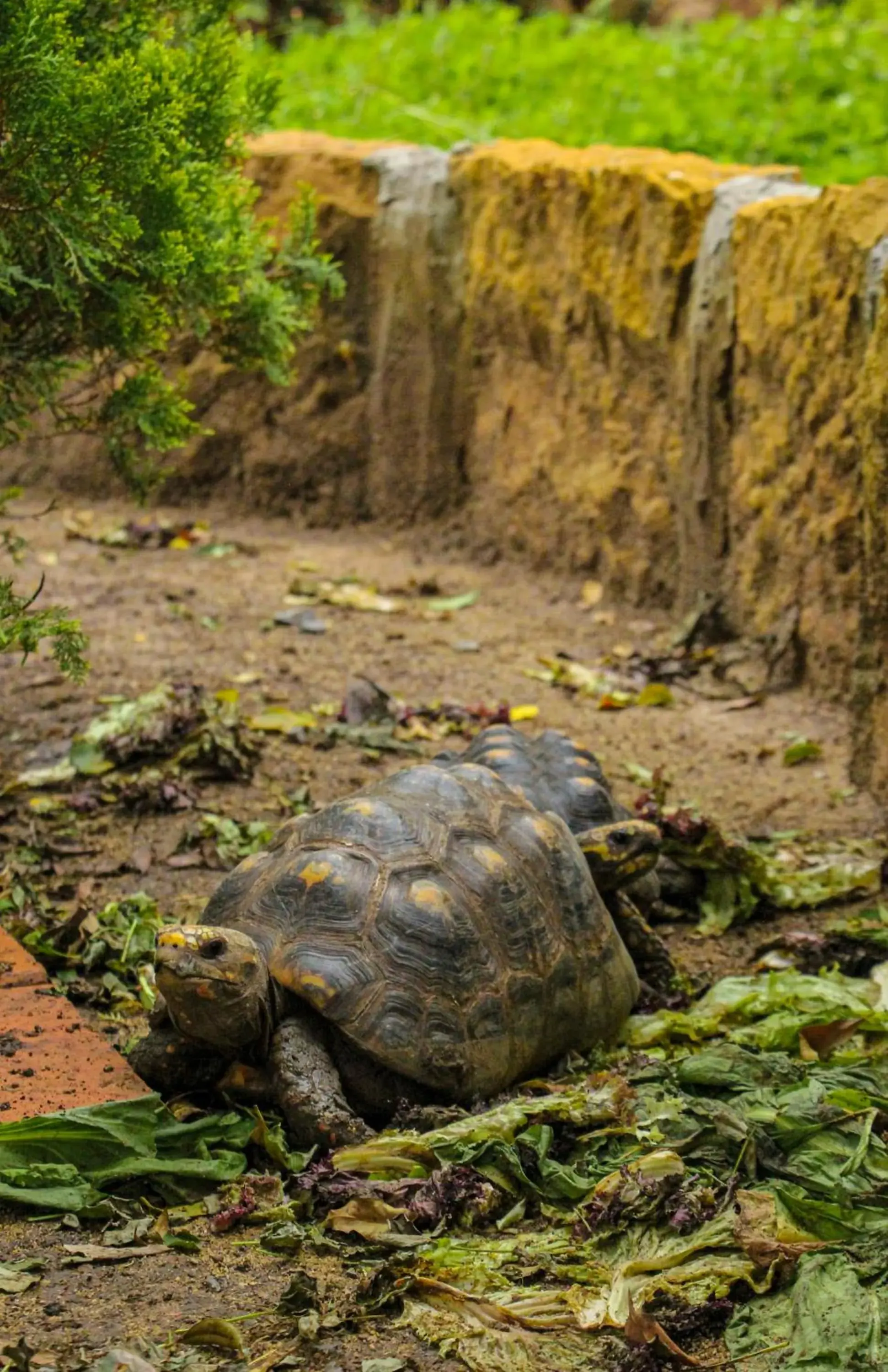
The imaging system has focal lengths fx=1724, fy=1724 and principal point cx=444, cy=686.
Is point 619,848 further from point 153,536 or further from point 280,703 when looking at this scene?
point 153,536

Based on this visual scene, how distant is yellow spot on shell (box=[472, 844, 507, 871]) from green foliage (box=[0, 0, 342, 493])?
1736 mm

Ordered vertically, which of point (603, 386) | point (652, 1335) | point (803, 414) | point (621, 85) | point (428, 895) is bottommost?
point (652, 1335)

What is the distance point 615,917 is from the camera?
5039mm

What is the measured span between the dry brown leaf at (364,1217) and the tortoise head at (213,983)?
52cm

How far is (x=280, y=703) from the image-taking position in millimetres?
6895

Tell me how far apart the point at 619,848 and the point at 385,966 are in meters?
1.09

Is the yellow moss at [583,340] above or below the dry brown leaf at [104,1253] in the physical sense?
above

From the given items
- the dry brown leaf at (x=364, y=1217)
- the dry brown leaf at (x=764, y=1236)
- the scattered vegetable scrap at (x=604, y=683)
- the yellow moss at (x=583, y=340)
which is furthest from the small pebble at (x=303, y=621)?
the dry brown leaf at (x=764, y=1236)

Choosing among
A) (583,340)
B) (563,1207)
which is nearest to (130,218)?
(563,1207)

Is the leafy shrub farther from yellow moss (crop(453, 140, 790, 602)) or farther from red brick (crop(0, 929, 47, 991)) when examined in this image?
yellow moss (crop(453, 140, 790, 602))

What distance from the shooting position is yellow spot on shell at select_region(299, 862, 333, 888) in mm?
4082

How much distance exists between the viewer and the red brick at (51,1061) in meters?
Answer: 3.82

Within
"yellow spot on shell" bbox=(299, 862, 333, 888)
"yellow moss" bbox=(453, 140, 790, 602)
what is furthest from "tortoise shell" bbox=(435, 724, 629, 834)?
"yellow moss" bbox=(453, 140, 790, 602)

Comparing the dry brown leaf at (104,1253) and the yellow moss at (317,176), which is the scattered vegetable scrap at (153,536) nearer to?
the yellow moss at (317,176)
